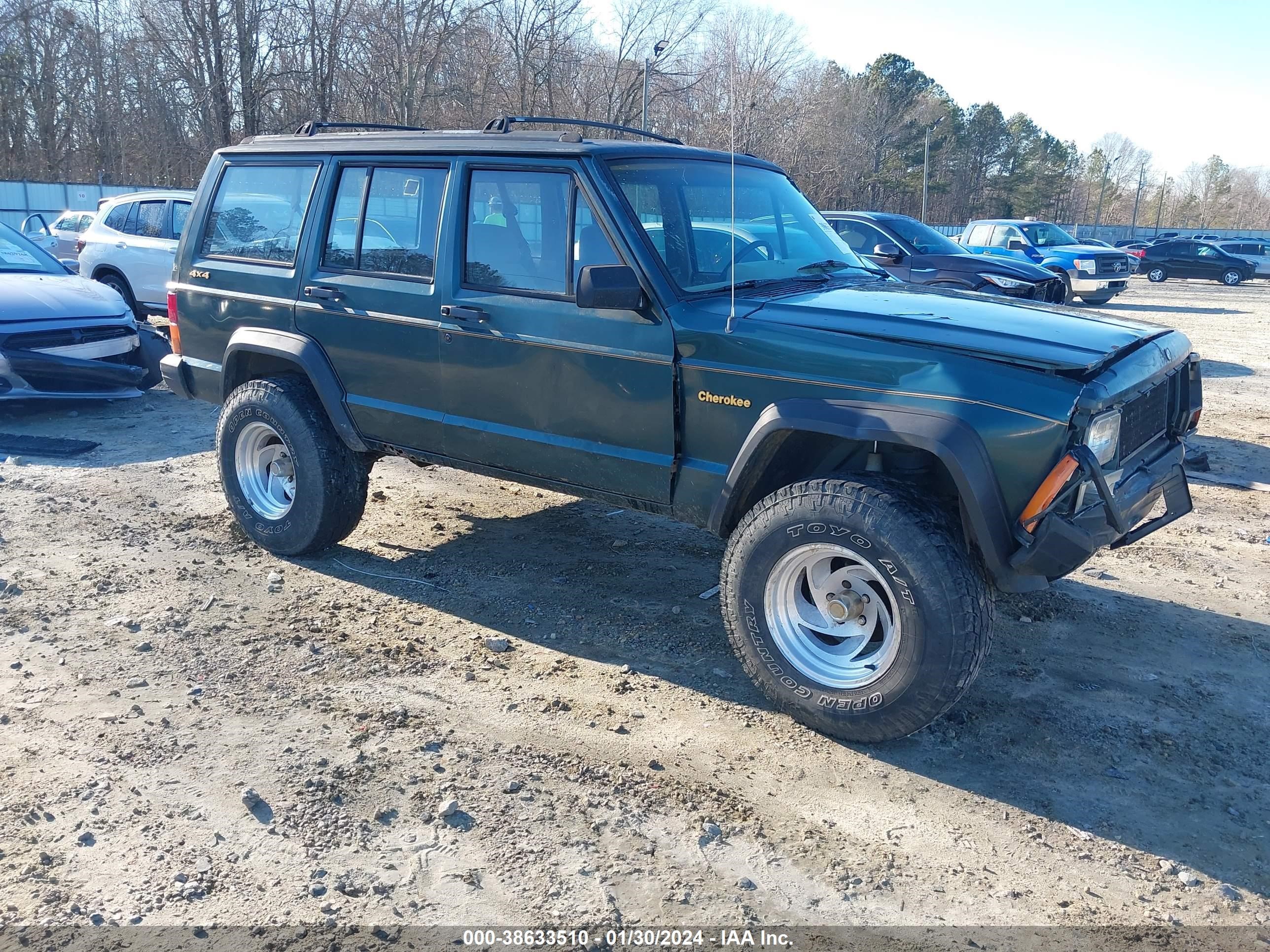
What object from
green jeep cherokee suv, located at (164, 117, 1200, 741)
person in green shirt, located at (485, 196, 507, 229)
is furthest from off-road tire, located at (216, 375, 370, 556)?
person in green shirt, located at (485, 196, 507, 229)

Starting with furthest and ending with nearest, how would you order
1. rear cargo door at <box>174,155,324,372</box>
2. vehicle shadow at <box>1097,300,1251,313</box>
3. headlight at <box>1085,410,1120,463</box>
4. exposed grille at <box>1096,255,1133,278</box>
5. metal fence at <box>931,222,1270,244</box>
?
metal fence at <box>931,222,1270,244</box> → vehicle shadow at <box>1097,300,1251,313</box> → exposed grille at <box>1096,255,1133,278</box> → rear cargo door at <box>174,155,324,372</box> → headlight at <box>1085,410,1120,463</box>

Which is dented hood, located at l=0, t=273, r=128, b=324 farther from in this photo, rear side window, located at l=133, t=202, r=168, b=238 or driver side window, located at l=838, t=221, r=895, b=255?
driver side window, located at l=838, t=221, r=895, b=255

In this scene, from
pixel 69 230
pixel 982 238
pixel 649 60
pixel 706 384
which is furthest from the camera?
pixel 982 238

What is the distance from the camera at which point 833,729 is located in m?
3.65

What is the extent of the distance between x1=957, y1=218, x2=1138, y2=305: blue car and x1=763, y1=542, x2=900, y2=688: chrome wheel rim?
50.6ft

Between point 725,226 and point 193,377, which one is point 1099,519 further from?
point 193,377

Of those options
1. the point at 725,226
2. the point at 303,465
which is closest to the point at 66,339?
the point at 303,465

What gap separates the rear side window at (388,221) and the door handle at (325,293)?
132 millimetres

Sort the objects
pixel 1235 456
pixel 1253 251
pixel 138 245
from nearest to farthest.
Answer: pixel 1235 456, pixel 138 245, pixel 1253 251

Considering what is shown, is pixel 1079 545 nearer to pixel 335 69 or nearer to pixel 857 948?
pixel 857 948

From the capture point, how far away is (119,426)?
852 cm

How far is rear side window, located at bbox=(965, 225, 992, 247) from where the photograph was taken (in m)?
19.9

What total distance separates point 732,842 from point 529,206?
2.75m

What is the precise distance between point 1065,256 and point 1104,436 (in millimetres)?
17709
